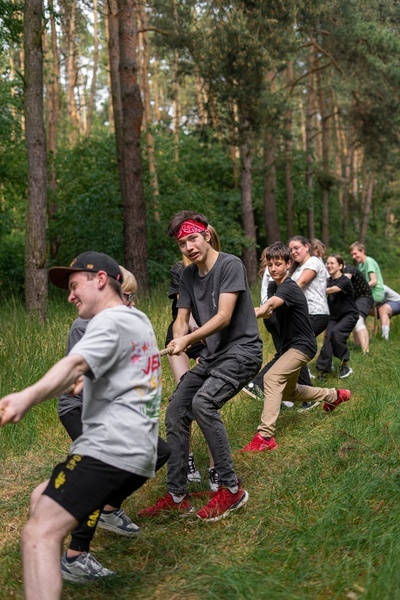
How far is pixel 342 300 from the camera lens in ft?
34.6

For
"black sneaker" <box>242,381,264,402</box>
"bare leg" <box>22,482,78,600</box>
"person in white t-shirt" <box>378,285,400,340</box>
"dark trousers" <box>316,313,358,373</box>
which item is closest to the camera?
"bare leg" <box>22,482,78,600</box>

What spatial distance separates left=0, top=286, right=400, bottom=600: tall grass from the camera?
3.89m

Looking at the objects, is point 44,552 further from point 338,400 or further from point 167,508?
point 338,400

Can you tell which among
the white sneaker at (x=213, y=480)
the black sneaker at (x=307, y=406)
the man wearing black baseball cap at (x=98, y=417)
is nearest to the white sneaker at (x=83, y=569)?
the man wearing black baseball cap at (x=98, y=417)

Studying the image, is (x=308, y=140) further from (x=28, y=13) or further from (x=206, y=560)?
(x=206, y=560)

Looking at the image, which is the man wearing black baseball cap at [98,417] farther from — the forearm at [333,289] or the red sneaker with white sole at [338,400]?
the forearm at [333,289]

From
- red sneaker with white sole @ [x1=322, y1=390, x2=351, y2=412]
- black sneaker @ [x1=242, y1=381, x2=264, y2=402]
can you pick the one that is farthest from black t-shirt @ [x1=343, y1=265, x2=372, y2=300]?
red sneaker with white sole @ [x1=322, y1=390, x2=351, y2=412]

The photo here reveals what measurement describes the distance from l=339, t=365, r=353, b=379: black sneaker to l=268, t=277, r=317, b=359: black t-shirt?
263 centimetres

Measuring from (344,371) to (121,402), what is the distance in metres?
6.62

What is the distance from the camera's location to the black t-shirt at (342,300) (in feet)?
34.3

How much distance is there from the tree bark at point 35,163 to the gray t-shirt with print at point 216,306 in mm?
6061

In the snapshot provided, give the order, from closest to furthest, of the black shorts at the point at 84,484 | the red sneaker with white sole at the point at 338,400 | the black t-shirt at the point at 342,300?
1. the black shorts at the point at 84,484
2. the red sneaker with white sole at the point at 338,400
3. the black t-shirt at the point at 342,300

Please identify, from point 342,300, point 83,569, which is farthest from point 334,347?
point 83,569

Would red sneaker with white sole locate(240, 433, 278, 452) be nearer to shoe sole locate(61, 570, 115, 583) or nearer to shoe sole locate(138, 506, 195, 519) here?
shoe sole locate(138, 506, 195, 519)
